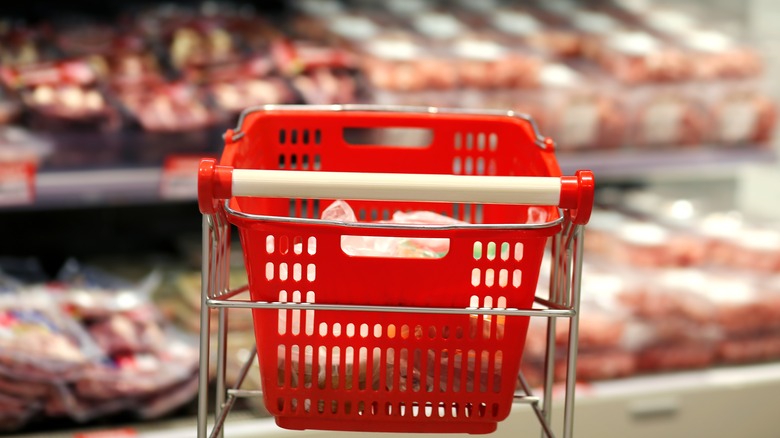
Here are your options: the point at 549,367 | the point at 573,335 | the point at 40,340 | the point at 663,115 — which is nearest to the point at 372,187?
the point at 573,335

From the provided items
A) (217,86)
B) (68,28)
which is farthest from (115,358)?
(68,28)

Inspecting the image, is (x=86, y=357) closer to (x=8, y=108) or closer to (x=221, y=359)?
(x=8, y=108)

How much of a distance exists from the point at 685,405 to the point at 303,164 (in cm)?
108

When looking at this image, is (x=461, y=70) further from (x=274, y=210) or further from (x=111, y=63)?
(x=274, y=210)

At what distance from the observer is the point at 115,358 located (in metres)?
2.23

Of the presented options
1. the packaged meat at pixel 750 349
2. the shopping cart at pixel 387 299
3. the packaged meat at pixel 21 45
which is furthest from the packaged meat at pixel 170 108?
the packaged meat at pixel 750 349

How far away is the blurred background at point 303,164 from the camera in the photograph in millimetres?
2178

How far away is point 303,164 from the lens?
2490mm

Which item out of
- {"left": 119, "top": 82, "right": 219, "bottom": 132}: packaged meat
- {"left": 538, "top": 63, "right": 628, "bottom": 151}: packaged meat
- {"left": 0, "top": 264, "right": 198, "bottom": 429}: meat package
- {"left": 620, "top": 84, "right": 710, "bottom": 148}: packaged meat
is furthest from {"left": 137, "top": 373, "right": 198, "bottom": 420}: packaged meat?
{"left": 620, "top": 84, "right": 710, "bottom": 148}: packaged meat

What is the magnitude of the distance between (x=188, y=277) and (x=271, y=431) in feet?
1.94

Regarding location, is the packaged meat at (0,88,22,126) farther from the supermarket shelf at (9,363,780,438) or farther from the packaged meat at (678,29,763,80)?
the packaged meat at (678,29,763,80)

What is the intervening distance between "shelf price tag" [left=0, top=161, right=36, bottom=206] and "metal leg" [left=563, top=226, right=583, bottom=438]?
130cm

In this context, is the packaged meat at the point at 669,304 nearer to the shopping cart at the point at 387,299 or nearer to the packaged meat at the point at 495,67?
the packaged meat at the point at 495,67

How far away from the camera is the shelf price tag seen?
2061mm
